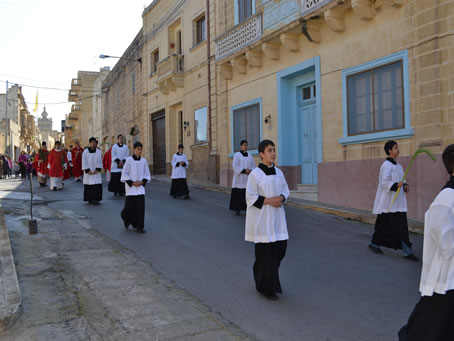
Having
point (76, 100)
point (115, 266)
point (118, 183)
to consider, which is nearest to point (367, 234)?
point (115, 266)

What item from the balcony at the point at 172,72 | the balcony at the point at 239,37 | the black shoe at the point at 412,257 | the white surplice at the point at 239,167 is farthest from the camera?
the balcony at the point at 172,72

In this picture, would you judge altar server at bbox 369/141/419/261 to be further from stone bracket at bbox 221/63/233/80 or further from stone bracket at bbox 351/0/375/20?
stone bracket at bbox 221/63/233/80

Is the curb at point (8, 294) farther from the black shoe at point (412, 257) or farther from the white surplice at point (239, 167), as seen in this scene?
the white surplice at point (239, 167)

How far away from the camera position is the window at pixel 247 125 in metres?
15.8

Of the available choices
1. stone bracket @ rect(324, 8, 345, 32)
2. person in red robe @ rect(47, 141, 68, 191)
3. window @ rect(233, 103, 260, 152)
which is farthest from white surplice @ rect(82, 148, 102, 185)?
stone bracket @ rect(324, 8, 345, 32)

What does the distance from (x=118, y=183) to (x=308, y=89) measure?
21.8 ft

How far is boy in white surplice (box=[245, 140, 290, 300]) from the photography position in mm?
5211

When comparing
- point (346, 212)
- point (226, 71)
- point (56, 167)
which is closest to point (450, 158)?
point (346, 212)

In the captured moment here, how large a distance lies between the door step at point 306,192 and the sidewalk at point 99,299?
673 centimetres

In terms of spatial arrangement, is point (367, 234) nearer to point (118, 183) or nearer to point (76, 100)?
point (118, 183)

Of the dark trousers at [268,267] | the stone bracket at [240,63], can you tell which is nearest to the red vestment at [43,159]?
the stone bracket at [240,63]

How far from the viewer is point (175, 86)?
22375 millimetres

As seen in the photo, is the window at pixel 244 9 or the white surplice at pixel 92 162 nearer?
the white surplice at pixel 92 162

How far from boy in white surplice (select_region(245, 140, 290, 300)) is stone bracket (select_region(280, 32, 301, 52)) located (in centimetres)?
881
